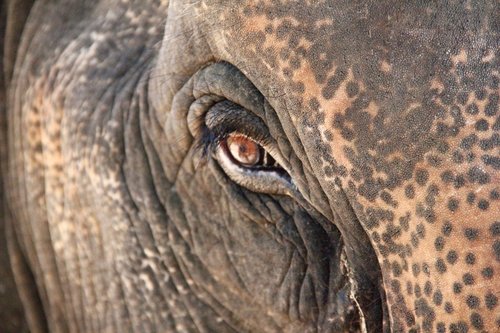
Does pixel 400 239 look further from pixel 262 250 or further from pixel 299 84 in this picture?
pixel 262 250

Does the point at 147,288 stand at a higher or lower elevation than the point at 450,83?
lower

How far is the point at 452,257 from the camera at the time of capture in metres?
1.50

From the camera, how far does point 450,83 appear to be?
1.53m

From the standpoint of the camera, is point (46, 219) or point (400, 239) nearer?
point (400, 239)

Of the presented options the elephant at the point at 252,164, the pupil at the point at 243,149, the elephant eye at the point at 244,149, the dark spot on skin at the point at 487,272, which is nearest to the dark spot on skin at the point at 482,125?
the elephant at the point at 252,164

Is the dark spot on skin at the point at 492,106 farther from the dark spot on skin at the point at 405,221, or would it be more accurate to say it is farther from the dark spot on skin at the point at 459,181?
the dark spot on skin at the point at 405,221

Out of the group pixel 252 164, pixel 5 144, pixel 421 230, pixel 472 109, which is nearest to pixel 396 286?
pixel 421 230

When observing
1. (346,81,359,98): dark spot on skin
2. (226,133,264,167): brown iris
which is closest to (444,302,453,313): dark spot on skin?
(346,81,359,98): dark spot on skin

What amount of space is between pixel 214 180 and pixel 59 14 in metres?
0.91

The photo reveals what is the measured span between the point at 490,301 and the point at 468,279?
0.05 metres

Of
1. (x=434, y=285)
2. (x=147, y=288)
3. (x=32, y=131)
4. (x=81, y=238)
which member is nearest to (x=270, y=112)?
(x=434, y=285)

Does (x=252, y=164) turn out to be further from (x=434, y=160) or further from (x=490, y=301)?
(x=490, y=301)

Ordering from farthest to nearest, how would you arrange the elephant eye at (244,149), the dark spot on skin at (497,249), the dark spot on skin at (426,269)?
the elephant eye at (244,149)
the dark spot on skin at (426,269)
the dark spot on skin at (497,249)

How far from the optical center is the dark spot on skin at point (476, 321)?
4.87 ft
